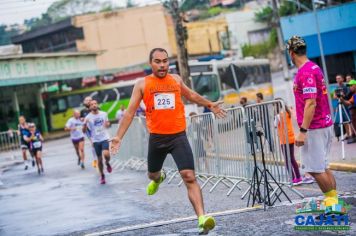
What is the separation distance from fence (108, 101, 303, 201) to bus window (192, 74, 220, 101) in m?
→ 14.7

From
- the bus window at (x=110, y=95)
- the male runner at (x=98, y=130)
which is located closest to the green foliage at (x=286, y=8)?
the bus window at (x=110, y=95)

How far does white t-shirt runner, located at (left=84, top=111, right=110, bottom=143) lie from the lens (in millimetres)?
14867

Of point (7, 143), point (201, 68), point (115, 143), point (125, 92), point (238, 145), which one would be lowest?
point (7, 143)

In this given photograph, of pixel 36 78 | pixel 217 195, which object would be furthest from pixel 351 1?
pixel 36 78

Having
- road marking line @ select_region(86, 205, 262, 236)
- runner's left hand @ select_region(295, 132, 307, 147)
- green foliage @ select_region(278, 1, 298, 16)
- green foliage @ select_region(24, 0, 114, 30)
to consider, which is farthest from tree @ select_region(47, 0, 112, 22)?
runner's left hand @ select_region(295, 132, 307, 147)

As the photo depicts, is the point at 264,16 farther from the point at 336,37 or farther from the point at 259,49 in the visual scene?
the point at 336,37

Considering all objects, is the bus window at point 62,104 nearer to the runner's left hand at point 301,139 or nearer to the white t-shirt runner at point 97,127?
the white t-shirt runner at point 97,127

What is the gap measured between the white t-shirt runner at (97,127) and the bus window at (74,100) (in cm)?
3358

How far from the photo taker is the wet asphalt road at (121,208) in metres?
7.41

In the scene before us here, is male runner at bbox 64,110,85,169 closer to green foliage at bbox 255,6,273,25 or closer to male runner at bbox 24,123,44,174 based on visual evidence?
male runner at bbox 24,123,44,174

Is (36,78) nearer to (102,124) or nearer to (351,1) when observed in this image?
(351,1)

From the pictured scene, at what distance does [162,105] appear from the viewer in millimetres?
7066

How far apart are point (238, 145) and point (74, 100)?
128ft

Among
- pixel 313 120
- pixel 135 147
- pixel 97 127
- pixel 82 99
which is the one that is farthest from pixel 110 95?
pixel 313 120
